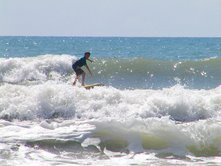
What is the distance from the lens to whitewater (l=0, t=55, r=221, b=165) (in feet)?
27.9

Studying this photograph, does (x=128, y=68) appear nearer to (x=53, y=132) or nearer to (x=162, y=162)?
(x=53, y=132)

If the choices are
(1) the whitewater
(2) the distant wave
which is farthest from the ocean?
(2) the distant wave

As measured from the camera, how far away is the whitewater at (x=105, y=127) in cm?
850

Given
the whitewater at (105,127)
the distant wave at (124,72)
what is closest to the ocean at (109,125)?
the whitewater at (105,127)

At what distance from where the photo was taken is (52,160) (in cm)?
813

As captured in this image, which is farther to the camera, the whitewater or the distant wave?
the distant wave

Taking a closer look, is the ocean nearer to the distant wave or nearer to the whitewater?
the whitewater

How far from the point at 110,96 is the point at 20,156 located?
5116 mm

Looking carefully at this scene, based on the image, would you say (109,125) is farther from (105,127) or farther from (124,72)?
(124,72)

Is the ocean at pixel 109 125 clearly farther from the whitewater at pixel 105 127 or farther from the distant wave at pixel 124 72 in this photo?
the distant wave at pixel 124 72

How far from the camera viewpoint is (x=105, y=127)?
9.75m

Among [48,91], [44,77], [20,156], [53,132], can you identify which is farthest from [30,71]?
[20,156]

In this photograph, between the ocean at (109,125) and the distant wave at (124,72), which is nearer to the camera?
the ocean at (109,125)

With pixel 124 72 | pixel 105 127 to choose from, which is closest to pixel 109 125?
pixel 105 127
